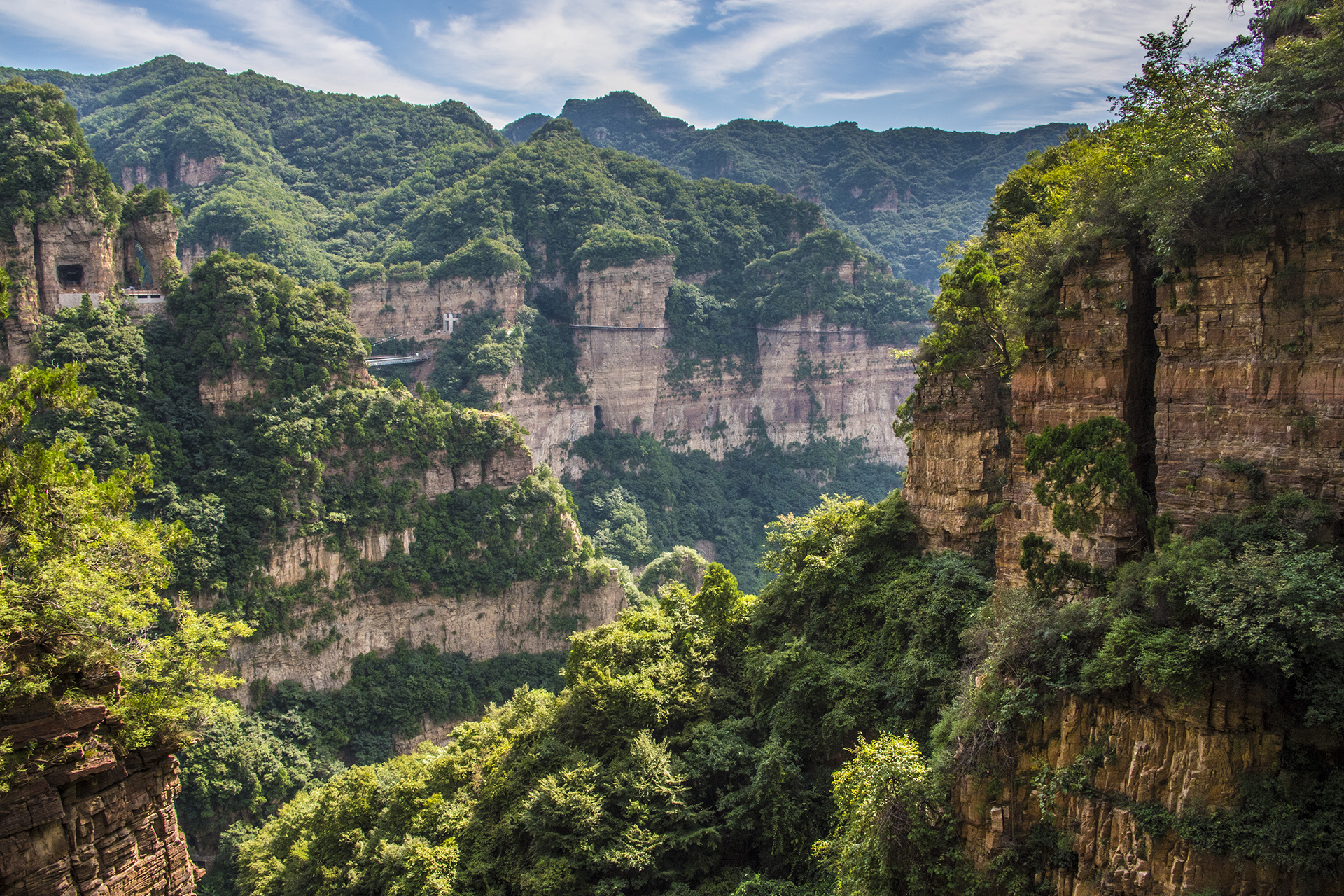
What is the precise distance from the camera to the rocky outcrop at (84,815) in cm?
1301

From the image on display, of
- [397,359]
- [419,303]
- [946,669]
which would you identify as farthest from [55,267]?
[946,669]

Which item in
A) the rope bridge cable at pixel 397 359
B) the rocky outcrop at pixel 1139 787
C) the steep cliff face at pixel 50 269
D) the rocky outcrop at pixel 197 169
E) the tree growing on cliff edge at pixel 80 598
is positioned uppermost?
the rocky outcrop at pixel 197 169

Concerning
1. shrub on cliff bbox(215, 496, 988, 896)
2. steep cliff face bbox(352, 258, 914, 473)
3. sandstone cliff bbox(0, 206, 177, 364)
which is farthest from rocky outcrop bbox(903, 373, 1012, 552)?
steep cliff face bbox(352, 258, 914, 473)

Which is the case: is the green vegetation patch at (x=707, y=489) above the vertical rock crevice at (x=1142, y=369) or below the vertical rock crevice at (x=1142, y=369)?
below

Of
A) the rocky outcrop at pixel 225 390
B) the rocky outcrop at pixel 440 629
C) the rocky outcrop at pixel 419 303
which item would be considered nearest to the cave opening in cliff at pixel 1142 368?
the rocky outcrop at pixel 440 629

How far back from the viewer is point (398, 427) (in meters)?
47.6

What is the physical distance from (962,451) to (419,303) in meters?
58.6

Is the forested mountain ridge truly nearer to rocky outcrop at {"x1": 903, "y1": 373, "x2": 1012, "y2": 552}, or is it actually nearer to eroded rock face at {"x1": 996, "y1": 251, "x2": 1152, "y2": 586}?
rocky outcrop at {"x1": 903, "y1": 373, "x2": 1012, "y2": 552}

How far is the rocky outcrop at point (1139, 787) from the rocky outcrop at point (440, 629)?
36493 mm

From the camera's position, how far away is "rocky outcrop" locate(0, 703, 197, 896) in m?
13.0

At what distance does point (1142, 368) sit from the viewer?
15531 mm

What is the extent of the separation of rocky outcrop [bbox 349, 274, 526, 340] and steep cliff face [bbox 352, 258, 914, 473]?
9cm

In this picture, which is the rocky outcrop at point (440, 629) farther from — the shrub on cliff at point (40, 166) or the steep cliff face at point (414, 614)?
the shrub on cliff at point (40, 166)

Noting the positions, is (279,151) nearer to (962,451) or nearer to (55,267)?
(55,267)
